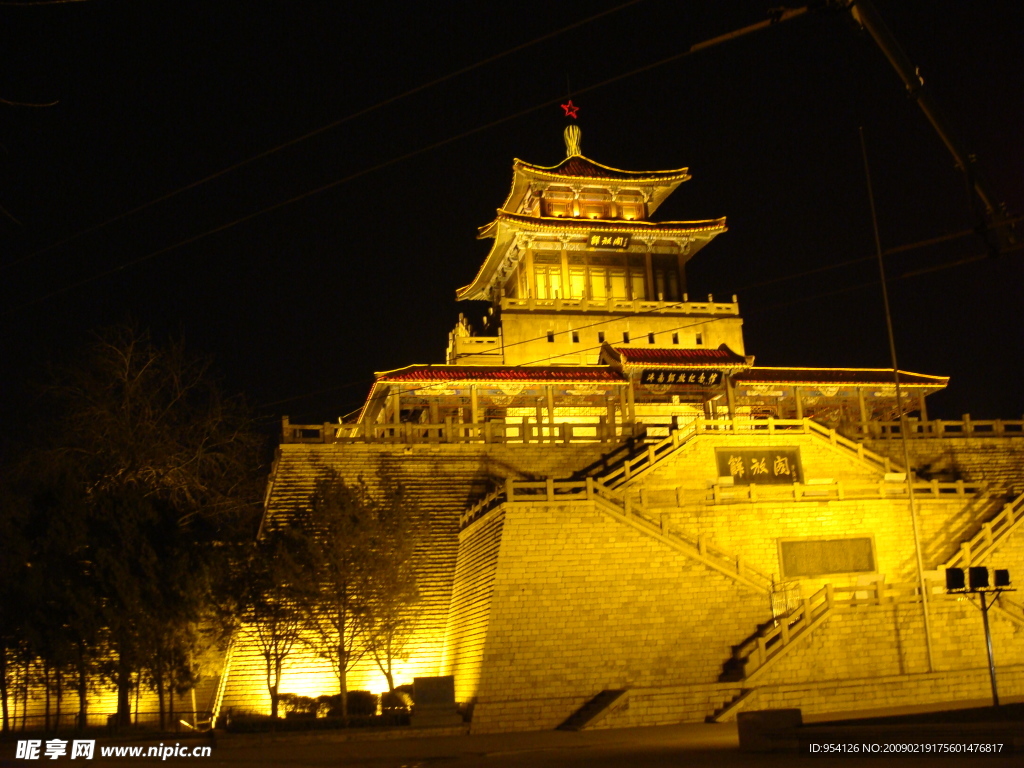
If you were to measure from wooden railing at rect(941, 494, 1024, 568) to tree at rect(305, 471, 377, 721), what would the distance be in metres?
13.8

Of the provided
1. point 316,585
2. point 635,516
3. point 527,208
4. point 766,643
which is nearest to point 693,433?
point 635,516

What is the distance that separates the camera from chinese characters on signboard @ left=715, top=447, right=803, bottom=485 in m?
29.4

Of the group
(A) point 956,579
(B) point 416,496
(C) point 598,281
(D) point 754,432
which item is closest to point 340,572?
(B) point 416,496

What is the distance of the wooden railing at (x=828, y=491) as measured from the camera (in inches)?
1054

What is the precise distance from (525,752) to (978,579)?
802 cm

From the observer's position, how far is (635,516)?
83.4ft

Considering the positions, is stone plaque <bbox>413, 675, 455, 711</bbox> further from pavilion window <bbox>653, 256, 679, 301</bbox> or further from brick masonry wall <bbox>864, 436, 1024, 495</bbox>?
pavilion window <bbox>653, 256, 679, 301</bbox>

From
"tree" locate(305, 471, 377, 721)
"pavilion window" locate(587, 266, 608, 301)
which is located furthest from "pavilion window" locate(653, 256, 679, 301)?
"tree" locate(305, 471, 377, 721)

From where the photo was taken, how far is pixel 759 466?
29469 millimetres

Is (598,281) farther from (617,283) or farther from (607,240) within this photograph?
(607,240)

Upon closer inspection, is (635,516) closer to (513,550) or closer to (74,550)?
(513,550)

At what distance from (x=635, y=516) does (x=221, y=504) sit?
491 inches

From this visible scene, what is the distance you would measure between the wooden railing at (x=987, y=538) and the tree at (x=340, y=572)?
13.8 meters

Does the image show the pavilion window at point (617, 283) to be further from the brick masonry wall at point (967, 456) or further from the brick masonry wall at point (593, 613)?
the brick masonry wall at point (593, 613)
